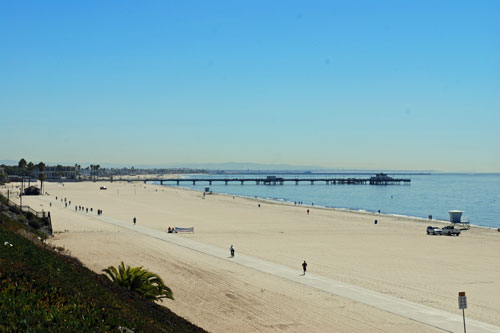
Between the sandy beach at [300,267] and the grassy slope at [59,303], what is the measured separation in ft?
20.0

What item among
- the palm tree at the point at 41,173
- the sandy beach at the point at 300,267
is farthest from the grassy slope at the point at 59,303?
the palm tree at the point at 41,173

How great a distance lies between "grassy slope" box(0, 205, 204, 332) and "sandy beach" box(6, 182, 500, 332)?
20.0 feet

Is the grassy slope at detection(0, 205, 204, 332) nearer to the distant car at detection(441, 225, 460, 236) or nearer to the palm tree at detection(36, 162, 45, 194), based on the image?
the distant car at detection(441, 225, 460, 236)

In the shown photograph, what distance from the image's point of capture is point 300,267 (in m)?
30.6

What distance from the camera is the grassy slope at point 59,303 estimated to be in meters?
8.79

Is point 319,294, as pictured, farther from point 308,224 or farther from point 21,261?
point 308,224

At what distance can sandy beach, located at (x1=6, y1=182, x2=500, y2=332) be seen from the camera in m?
20.0

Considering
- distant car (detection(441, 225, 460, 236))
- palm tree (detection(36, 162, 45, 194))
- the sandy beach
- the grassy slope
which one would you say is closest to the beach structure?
the sandy beach

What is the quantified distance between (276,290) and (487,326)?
8.95 m

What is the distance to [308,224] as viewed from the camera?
192 ft

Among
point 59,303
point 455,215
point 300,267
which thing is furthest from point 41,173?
point 59,303

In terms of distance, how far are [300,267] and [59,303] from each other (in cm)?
2172

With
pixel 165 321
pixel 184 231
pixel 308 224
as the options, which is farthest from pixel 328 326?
pixel 308 224

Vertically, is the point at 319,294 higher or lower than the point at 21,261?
lower
